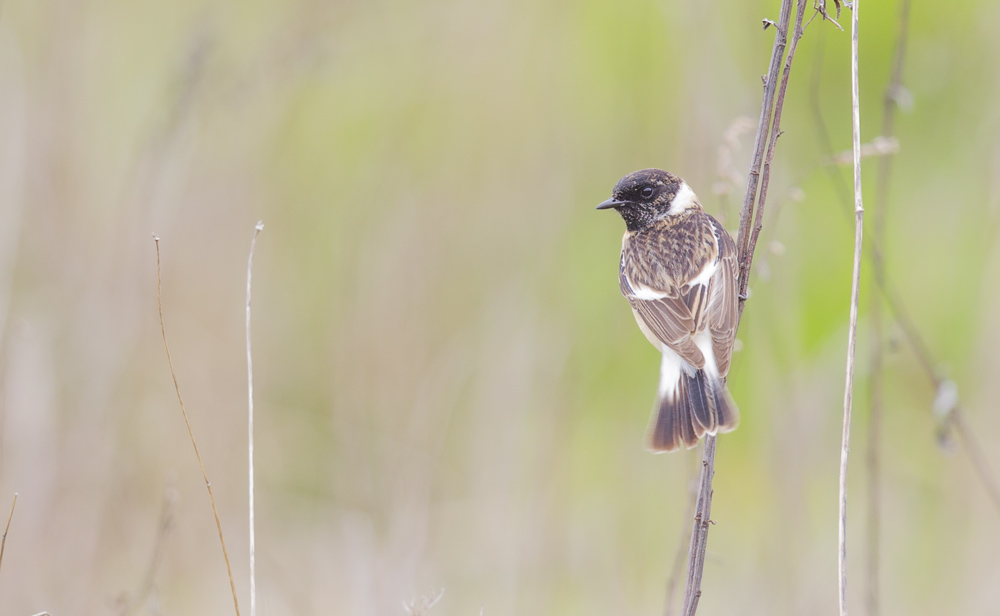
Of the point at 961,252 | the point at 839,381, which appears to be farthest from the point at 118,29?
the point at 961,252

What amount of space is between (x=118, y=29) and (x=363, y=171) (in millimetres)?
1554

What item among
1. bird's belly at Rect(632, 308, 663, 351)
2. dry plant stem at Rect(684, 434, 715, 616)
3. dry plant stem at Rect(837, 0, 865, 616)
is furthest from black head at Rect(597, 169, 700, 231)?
dry plant stem at Rect(684, 434, 715, 616)

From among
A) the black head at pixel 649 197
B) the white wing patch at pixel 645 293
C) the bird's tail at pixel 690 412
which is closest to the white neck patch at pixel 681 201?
the black head at pixel 649 197

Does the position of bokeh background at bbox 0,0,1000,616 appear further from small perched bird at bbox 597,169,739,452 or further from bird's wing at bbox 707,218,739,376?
bird's wing at bbox 707,218,739,376

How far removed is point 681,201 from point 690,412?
1.01m

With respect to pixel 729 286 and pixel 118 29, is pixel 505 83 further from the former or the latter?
pixel 729 286

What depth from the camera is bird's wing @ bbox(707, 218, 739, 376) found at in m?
2.47

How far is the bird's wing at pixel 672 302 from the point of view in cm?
273

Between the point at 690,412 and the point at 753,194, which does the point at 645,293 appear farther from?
the point at 753,194

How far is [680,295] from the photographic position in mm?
2865

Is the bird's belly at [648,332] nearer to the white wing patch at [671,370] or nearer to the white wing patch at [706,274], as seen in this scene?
the white wing patch at [671,370]

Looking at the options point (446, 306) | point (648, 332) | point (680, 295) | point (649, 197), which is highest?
point (649, 197)

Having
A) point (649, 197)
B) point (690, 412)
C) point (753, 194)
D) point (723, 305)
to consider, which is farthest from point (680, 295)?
point (753, 194)

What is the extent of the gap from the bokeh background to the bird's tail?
1013mm
